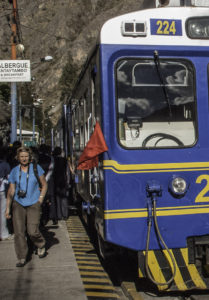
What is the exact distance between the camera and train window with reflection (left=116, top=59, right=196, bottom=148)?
4.64 meters

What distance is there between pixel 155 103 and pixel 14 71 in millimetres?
8941

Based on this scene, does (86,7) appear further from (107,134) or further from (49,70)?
(107,134)

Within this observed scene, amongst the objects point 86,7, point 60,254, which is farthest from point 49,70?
point 60,254

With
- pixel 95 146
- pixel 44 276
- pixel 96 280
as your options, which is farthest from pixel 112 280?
pixel 95 146

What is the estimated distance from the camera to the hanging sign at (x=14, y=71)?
500 inches

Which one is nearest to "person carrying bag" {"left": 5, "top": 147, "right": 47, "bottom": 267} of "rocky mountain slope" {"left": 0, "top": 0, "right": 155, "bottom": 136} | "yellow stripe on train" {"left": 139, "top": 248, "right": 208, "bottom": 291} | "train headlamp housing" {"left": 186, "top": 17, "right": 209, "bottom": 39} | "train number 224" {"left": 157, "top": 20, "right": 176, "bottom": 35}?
"yellow stripe on train" {"left": 139, "top": 248, "right": 208, "bottom": 291}

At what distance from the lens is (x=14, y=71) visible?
12.8m

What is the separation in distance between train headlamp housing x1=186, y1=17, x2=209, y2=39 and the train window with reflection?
1.16ft

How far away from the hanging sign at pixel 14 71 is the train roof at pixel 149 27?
841 cm

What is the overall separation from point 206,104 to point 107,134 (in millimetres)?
1153

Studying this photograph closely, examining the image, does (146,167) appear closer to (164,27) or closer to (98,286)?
(164,27)

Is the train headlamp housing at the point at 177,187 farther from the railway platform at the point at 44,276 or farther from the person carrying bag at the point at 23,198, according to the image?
the person carrying bag at the point at 23,198

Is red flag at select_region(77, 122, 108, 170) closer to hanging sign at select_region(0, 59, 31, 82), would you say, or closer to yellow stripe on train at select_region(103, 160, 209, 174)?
yellow stripe on train at select_region(103, 160, 209, 174)

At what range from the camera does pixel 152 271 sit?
4.54 metres
